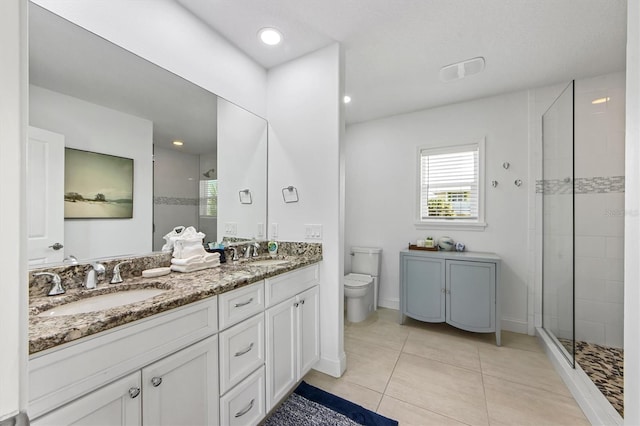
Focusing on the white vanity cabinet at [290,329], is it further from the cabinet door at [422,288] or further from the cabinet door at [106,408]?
the cabinet door at [422,288]

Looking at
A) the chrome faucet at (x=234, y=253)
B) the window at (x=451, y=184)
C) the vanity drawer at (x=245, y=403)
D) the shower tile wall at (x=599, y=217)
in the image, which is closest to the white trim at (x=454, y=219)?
the window at (x=451, y=184)

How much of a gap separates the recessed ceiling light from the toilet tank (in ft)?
7.95

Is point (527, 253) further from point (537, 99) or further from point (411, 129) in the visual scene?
point (411, 129)

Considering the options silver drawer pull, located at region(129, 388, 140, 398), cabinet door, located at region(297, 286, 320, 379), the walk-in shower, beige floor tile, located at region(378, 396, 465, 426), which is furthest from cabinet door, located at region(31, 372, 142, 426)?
the walk-in shower

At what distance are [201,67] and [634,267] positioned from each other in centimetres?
258


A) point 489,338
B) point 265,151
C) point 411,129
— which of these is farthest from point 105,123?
point 489,338

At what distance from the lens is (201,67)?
5.85ft

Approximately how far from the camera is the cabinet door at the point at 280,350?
1500 mm

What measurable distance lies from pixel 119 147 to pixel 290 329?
1469 mm

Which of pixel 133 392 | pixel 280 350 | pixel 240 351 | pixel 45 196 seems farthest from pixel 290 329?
pixel 45 196

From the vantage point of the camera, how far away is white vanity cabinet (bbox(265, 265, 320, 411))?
1.52 metres

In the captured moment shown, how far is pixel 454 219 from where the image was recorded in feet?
9.77

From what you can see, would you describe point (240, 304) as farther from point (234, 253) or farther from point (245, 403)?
point (234, 253)

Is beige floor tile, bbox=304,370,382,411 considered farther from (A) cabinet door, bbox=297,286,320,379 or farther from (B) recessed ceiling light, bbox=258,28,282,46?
(B) recessed ceiling light, bbox=258,28,282,46
